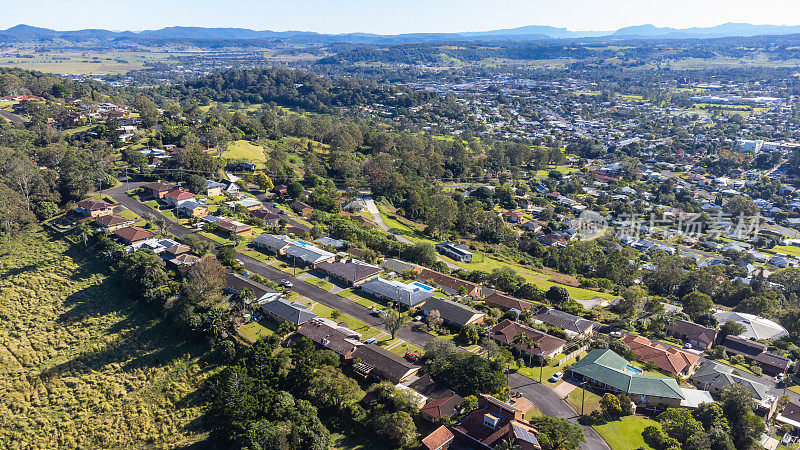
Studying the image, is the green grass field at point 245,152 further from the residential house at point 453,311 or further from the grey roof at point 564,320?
the grey roof at point 564,320

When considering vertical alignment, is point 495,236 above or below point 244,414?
below

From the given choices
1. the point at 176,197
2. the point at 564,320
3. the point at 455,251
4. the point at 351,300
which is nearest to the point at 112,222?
the point at 176,197

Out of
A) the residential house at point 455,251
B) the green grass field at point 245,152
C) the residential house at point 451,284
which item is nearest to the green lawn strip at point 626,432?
the residential house at point 451,284

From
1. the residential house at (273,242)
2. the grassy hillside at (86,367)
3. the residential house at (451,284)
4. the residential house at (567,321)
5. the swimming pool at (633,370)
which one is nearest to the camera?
the grassy hillside at (86,367)

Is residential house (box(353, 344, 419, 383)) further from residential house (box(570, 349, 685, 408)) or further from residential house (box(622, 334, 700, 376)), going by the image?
residential house (box(622, 334, 700, 376))

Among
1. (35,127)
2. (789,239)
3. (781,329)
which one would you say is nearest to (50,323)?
(35,127)

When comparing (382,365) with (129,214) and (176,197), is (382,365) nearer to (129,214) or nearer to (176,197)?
(129,214)

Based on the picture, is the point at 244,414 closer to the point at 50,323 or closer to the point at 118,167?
the point at 50,323
